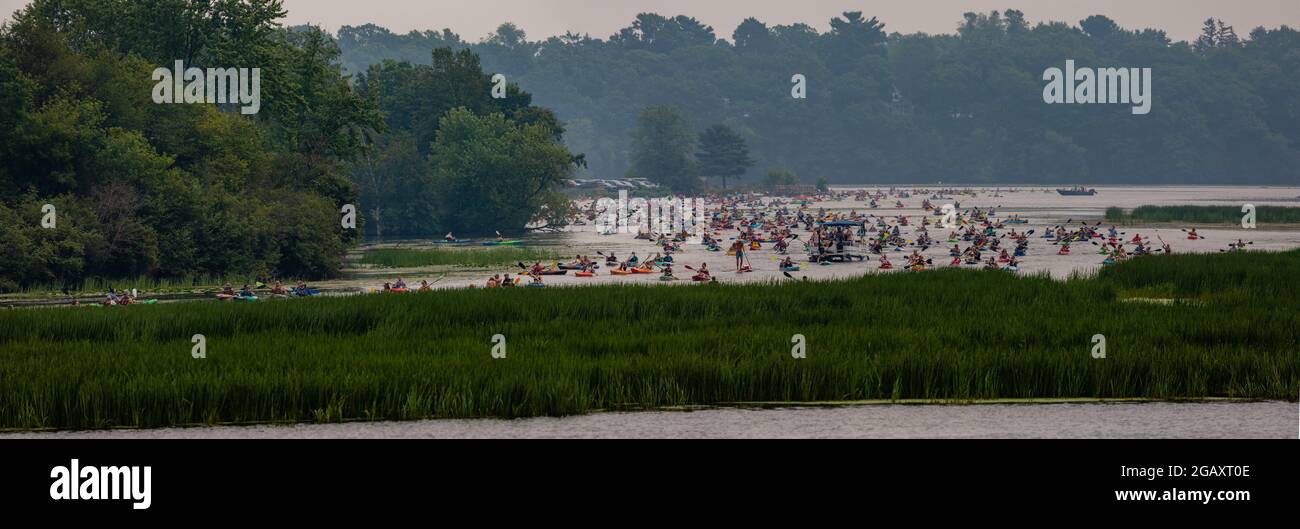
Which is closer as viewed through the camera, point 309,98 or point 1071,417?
point 1071,417

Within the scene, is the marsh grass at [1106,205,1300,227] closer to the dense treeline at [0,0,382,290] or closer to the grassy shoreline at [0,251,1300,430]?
the dense treeline at [0,0,382,290]

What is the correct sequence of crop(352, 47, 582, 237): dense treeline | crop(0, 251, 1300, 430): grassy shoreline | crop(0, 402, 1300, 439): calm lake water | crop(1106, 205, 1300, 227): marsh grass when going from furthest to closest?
crop(352, 47, 582, 237): dense treeline → crop(1106, 205, 1300, 227): marsh grass → crop(0, 251, 1300, 430): grassy shoreline → crop(0, 402, 1300, 439): calm lake water

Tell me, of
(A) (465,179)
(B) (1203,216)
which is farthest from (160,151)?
(B) (1203,216)

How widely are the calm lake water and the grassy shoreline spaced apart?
2.23 ft

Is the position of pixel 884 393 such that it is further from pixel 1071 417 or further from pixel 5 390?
pixel 5 390

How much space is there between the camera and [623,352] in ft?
83.3

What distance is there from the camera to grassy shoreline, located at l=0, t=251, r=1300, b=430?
67.6 ft

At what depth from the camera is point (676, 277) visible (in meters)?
53.8

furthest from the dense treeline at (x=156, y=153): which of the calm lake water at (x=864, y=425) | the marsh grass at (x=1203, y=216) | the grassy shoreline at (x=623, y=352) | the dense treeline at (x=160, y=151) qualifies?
the marsh grass at (x=1203, y=216)

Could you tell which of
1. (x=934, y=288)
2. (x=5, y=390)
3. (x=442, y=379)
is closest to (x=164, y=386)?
(x=5, y=390)

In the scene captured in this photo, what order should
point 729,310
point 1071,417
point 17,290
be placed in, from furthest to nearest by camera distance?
point 17,290, point 729,310, point 1071,417

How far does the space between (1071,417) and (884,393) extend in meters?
3.24

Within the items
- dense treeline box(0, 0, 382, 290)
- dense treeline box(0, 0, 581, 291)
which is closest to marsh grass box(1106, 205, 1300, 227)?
dense treeline box(0, 0, 581, 291)

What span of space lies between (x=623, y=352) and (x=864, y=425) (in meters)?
6.90
